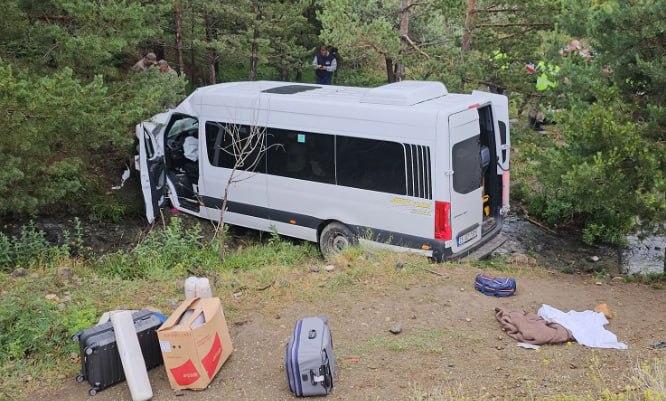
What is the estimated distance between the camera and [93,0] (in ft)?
35.5

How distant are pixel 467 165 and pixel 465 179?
191mm

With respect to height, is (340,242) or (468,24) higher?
(468,24)

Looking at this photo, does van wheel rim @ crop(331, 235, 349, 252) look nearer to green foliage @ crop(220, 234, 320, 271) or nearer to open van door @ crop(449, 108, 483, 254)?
green foliage @ crop(220, 234, 320, 271)

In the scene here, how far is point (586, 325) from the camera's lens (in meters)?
7.36

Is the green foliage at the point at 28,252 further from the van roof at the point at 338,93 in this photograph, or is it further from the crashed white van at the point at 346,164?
the van roof at the point at 338,93

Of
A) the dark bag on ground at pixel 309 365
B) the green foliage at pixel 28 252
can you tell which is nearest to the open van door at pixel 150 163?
the green foliage at pixel 28 252

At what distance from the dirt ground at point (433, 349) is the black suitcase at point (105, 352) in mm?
110

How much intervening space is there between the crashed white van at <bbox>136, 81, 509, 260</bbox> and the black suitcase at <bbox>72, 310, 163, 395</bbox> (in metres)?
4.07

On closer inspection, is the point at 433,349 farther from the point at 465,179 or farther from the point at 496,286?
the point at 465,179

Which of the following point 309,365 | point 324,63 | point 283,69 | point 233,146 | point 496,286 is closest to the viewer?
point 309,365

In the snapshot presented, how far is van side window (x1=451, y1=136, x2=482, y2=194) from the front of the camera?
30.6 ft

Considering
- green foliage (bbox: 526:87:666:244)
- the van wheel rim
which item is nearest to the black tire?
the van wheel rim

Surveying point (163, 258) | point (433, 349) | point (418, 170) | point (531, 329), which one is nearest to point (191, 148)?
point (163, 258)

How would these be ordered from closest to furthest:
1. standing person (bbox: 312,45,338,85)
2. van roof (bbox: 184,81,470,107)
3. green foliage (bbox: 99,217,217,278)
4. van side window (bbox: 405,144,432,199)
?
van side window (bbox: 405,144,432,199)
van roof (bbox: 184,81,470,107)
green foliage (bbox: 99,217,217,278)
standing person (bbox: 312,45,338,85)
